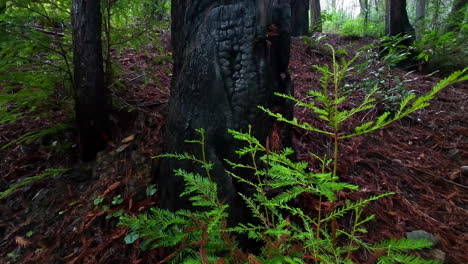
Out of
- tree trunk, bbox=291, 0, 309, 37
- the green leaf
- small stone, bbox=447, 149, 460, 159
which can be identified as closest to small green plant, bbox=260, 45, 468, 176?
the green leaf

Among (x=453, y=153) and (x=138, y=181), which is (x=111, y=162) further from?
(x=453, y=153)

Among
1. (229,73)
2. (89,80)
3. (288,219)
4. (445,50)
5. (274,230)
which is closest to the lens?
(274,230)

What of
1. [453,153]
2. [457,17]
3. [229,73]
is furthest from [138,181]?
[457,17]

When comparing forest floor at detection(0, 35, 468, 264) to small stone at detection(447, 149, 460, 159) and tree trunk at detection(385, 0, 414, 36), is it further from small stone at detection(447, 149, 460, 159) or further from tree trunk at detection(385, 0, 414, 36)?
tree trunk at detection(385, 0, 414, 36)

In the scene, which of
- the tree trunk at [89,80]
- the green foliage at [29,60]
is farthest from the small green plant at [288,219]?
the green foliage at [29,60]

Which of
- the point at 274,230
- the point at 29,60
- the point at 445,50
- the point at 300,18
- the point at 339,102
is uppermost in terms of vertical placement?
the point at 300,18

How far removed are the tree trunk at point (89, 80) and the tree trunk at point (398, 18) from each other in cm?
581

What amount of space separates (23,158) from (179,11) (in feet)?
7.30

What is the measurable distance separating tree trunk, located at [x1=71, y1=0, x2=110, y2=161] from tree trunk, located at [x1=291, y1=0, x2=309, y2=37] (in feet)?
22.2

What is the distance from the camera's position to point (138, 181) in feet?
7.10

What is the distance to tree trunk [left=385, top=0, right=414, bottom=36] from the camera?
543 centimetres

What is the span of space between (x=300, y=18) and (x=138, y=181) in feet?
25.3

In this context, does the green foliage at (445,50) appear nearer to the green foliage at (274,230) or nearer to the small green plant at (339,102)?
the small green plant at (339,102)

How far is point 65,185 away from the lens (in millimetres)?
2332
